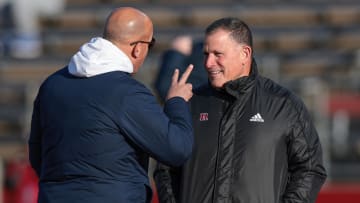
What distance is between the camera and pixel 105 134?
364 cm

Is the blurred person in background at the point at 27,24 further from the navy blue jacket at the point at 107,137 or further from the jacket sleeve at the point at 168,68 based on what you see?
the navy blue jacket at the point at 107,137

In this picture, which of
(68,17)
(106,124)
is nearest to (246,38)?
(106,124)

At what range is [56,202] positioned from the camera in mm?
3699

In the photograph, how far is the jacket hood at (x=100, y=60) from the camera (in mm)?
3670

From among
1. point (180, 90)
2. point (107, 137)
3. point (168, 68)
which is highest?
point (180, 90)

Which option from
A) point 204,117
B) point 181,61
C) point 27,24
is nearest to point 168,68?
point 181,61

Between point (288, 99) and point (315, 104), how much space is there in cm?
560

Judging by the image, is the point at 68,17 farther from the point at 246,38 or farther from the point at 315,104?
the point at 246,38

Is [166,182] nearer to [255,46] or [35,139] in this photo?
[35,139]

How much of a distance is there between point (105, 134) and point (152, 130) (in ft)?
0.60

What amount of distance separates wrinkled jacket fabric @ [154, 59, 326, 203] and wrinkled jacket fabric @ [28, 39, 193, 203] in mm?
201

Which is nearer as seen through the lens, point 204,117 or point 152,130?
point 152,130

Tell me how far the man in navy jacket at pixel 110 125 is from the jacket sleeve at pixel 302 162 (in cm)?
44

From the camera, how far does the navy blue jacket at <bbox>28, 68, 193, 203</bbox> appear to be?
3.61 meters
